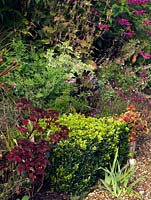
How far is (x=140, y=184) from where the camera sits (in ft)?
17.9

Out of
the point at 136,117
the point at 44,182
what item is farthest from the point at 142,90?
the point at 44,182

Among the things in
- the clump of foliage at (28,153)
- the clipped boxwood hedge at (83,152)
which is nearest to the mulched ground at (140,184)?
the clipped boxwood hedge at (83,152)

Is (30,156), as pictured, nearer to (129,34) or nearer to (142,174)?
(142,174)

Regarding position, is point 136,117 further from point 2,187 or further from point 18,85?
point 2,187

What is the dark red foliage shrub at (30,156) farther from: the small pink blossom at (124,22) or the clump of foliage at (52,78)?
the small pink blossom at (124,22)

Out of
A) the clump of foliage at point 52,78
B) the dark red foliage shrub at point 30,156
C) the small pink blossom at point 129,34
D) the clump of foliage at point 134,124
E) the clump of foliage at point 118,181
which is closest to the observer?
the dark red foliage shrub at point 30,156

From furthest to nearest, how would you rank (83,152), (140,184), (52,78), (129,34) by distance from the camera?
(129,34) < (52,78) < (140,184) < (83,152)

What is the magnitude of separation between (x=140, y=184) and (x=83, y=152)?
3.08 ft

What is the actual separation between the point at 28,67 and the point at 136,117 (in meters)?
1.85

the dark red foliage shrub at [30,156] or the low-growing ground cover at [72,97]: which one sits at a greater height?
the dark red foliage shrub at [30,156]

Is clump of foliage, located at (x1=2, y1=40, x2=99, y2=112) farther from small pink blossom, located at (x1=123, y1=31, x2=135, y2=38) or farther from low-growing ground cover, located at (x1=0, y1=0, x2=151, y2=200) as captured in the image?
small pink blossom, located at (x1=123, y1=31, x2=135, y2=38)

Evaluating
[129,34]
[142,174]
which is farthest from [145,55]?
[142,174]

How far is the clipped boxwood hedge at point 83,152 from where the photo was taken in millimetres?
4801

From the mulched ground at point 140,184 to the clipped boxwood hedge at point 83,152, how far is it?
11cm
